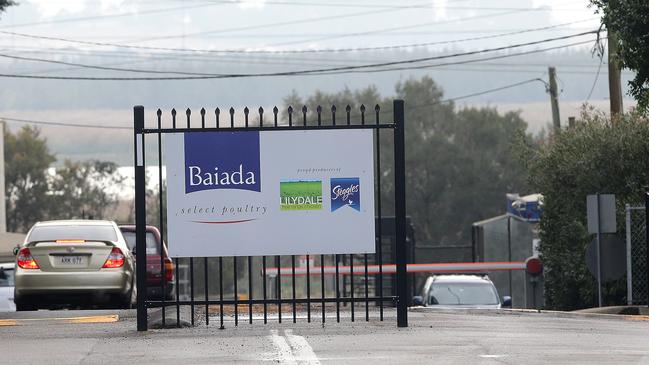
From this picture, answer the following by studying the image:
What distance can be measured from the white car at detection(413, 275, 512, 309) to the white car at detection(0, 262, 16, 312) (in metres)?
7.26

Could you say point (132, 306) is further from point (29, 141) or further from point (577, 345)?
point (29, 141)

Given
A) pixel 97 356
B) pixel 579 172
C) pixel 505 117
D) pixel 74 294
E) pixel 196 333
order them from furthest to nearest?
pixel 505 117, pixel 579 172, pixel 74 294, pixel 196 333, pixel 97 356

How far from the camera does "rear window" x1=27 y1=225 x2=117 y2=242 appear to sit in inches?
861

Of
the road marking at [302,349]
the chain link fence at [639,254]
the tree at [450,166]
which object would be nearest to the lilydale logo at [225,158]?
the road marking at [302,349]

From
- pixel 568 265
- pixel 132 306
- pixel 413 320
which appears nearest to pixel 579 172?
pixel 568 265

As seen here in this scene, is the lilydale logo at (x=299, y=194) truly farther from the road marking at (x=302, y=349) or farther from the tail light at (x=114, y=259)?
the tail light at (x=114, y=259)

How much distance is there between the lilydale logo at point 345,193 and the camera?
53.3ft

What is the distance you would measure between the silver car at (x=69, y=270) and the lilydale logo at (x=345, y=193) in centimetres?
630

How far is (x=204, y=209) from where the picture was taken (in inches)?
640

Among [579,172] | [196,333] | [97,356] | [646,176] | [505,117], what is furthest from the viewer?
[505,117]

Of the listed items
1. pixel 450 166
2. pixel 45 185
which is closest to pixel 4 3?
pixel 450 166

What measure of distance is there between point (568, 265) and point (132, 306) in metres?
12.3

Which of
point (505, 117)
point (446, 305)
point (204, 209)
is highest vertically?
point (505, 117)

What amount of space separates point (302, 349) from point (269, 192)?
2.80 meters
